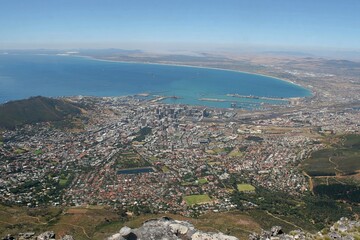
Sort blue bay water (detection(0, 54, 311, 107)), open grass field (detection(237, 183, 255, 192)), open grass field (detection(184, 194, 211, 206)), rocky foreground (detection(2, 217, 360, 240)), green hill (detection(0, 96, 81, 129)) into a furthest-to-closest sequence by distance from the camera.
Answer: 1. blue bay water (detection(0, 54, 311, 107))
2. green hill (detection(0, 96, 81, 129))
3. open grass field (detection(237, 183, 255, 192))
4. open grass field (detection(184, 194, 211, 206))
5. rocky foreground (detection(2, 217, 360, 240))

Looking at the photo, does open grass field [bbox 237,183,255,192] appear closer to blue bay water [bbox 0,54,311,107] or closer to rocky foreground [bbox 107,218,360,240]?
rocky foreground [bbox 107,218,360,240]

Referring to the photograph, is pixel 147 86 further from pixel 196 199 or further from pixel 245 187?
pixel 196 199

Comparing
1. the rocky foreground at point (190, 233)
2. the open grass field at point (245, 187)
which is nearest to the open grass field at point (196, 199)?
the open grass field at point (245, 187)

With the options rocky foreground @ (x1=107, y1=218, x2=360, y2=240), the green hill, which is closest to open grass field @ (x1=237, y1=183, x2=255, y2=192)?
rocky foreground @ (x1=107, y1=218, x2=360, y2=240)

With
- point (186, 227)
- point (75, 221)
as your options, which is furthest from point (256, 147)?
point (186, 227)

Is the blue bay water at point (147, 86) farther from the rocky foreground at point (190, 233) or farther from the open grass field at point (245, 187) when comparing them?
the rocky foreground at point (190, 233)

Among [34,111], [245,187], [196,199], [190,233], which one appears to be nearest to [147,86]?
[34,111]

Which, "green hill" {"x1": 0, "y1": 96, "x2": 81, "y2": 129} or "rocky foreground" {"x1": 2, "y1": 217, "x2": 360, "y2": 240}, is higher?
"rocky foreground" {"x1": 2, "y1": 217, "x2": 360, "y2": 240}
